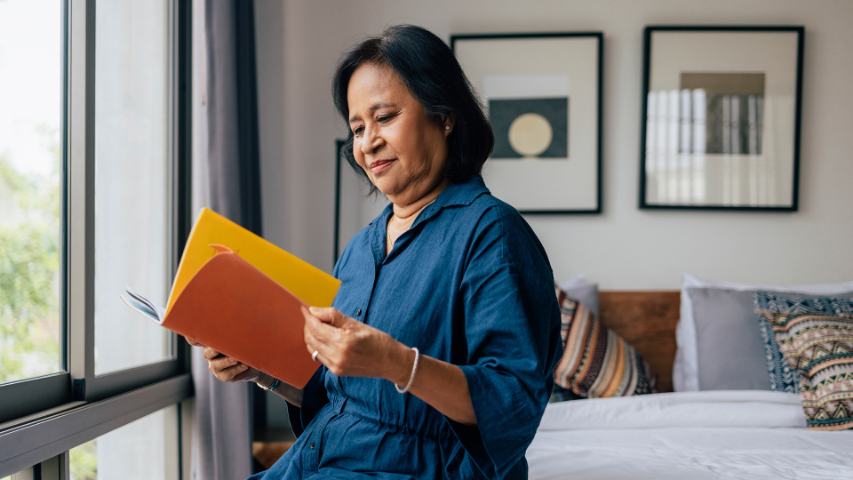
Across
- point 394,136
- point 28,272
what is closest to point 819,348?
point 394,136

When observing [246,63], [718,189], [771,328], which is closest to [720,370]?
[771,328]

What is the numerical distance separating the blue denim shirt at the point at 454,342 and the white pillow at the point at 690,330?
5.83ft

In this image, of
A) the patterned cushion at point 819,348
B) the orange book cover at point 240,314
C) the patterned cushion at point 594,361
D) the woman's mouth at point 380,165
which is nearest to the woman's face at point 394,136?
the woman's mouth at point 380,165

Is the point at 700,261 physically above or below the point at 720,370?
above

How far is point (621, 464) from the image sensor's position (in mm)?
1845

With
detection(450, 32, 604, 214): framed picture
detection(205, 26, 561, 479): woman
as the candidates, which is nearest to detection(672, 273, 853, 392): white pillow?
detection(450, 32, 604, 214): framed picture

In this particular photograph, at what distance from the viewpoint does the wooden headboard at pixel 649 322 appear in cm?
296

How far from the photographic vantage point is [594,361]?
2.62 m

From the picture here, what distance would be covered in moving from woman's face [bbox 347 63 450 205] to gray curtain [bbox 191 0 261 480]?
50.1 inches

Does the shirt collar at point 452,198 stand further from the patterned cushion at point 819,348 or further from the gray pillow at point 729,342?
the gray pillow at point 729,342

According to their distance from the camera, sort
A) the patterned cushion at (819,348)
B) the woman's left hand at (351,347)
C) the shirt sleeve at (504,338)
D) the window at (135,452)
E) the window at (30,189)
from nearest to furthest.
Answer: the woman's left hand at (351,347) < the shirt sleeve at (504,338) < the window at (30,189) < the window at (135,452) < the patterned cushion at (819,348)

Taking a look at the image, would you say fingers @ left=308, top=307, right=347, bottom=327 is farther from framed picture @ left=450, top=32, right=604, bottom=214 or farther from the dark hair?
framed picture @ left=450, top=32, right=604, bottom=214

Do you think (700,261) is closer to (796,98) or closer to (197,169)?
(796,98)

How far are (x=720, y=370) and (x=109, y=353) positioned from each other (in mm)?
2098
